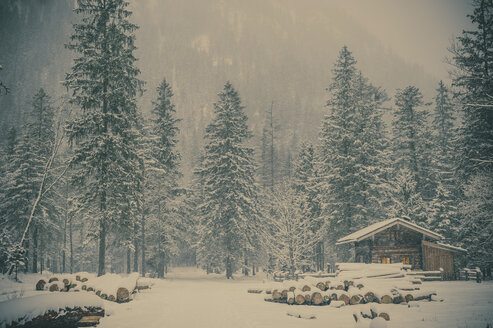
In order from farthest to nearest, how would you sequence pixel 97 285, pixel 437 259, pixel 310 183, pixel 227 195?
pixel 310 183, pixel 227 195, pixel 437 259, pixel 97 285

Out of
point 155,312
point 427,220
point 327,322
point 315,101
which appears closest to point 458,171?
point 427,220

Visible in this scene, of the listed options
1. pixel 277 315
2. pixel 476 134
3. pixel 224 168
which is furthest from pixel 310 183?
pixel 277 315

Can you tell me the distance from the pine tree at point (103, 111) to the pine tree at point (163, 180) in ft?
35.0

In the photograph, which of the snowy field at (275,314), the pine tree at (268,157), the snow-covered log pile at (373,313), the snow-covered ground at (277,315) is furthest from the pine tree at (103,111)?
the pine tree at (268,157)

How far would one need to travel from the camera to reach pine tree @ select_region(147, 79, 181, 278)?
3328 cm

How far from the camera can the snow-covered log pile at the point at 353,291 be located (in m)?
12.8

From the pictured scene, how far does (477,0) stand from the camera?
48.4ft

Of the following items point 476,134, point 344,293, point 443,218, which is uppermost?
point 476,134

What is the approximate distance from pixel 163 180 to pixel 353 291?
82.4 feet

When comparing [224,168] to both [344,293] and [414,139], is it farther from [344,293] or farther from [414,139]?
[344,293]

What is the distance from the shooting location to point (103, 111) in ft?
69.1

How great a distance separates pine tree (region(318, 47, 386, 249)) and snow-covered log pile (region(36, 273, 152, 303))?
20798mm

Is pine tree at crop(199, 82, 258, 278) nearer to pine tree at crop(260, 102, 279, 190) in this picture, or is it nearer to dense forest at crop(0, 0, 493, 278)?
dense forest at crop(0, 0, 493, 278)

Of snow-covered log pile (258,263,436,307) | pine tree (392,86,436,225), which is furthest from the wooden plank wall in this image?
snow-covered log pile (258,263,436,307)
